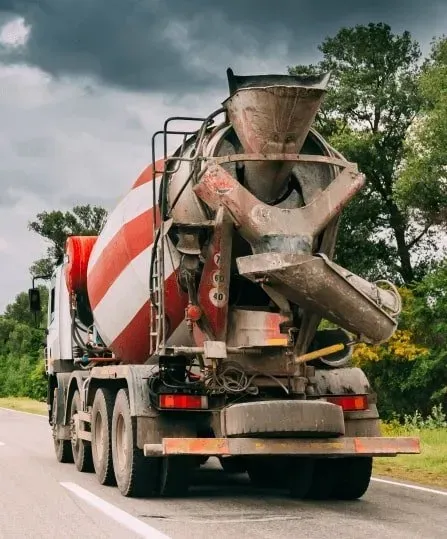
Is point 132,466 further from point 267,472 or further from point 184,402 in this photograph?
point 267,472

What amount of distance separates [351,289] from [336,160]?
1320mm

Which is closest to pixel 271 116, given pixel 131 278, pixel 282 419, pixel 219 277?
pixel 219 277

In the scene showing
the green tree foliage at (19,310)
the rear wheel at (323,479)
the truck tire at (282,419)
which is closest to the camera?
the truck tire at (282,419)

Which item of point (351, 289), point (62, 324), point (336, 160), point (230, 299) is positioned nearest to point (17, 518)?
point (230, 299)

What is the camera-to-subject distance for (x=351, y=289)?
10672 millimetres

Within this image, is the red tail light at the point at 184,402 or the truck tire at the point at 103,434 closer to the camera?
the red tail light at the point at 184,402

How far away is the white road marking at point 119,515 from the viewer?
8860 mm

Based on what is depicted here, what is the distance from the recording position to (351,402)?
11523mm

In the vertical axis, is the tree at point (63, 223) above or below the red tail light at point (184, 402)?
above

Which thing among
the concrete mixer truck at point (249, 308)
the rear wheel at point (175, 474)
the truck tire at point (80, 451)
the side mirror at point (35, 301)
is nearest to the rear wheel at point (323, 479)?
the concrete mixer truck at point (249, 308)

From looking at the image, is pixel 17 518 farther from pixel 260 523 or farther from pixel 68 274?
pixel 68 274

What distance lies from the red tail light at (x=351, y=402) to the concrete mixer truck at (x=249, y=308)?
0.01m

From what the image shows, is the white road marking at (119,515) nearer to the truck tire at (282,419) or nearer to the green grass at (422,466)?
the truck tire at (282,419)

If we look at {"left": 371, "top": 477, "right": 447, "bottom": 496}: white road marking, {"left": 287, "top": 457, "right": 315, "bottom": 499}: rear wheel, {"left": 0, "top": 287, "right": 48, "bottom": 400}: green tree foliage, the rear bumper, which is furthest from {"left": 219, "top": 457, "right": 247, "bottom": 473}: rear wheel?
{"left": 0, "top": 287, "right": 48, "bottom": 400}: green tree foliage
